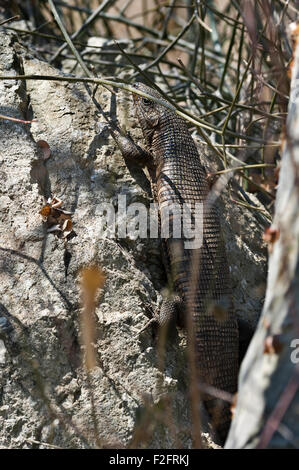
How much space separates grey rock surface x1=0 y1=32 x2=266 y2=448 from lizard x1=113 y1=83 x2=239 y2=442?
4.5 inches

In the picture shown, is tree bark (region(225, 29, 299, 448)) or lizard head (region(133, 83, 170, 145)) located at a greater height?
lizard head (region(133, 83, 170, 145))

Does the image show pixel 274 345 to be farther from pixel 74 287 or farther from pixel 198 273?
pixel 198 273

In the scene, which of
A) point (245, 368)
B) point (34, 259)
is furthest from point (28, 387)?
point (245, 368)

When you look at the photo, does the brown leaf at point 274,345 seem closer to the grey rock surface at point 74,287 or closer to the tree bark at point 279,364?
the tree bark at point 279,364

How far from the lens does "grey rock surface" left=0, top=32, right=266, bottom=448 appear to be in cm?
289

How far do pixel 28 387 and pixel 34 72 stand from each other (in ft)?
7.14

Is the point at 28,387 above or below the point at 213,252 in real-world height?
below

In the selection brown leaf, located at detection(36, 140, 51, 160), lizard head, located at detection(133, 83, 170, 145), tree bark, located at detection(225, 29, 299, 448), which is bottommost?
tree bark, located at detection(225, 29, 299, 448)

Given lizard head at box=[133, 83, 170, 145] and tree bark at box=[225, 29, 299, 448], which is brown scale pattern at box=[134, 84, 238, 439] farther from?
tree bark at box=[225, 29, 299, 448]

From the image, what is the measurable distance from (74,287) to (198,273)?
819mm

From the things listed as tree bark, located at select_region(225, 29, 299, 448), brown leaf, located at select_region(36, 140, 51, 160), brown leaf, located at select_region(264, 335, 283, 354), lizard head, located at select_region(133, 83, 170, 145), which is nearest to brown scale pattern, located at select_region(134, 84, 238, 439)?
lizard head, located at select_region(133, 83, 170, 145)

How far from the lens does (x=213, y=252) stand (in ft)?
12.2

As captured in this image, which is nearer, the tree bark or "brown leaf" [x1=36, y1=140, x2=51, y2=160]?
the tree bark
